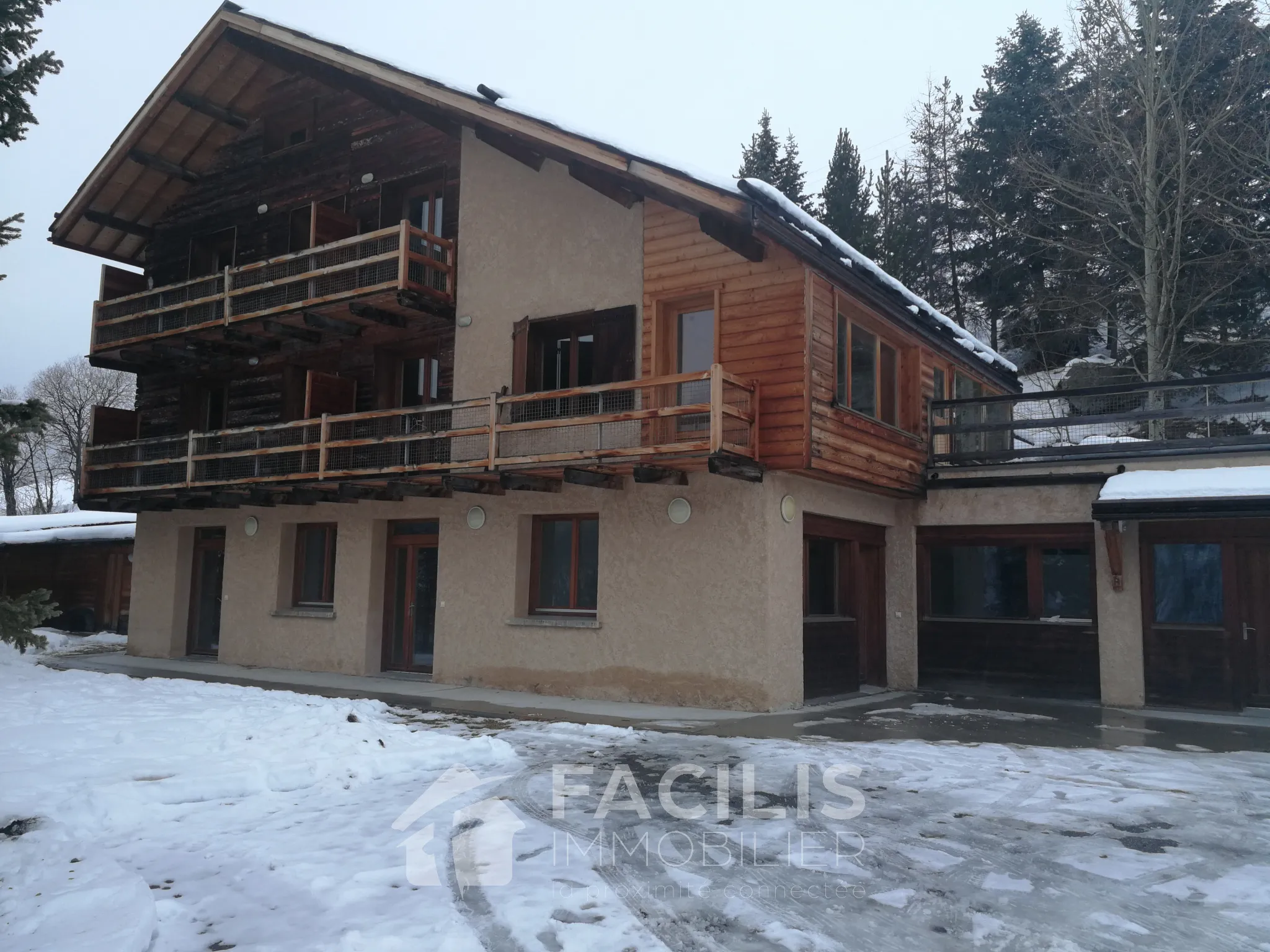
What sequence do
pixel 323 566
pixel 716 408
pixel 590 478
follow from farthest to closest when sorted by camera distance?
pixel 323 566 < pixel 590 478 < pixel 716 408

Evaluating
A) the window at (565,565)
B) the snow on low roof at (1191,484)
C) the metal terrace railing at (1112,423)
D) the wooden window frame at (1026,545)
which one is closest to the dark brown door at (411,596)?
Result: the window at (565,565)

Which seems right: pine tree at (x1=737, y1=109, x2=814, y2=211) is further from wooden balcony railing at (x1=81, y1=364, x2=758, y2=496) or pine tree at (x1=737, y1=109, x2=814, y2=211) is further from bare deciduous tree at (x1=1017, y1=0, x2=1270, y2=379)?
wooden balcony railing at (x1=81, y1=364, x2=758, y2=496)

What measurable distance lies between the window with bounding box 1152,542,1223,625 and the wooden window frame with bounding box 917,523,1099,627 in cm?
87

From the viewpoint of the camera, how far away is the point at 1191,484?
12672 mm

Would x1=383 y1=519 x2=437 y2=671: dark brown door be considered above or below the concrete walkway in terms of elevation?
above

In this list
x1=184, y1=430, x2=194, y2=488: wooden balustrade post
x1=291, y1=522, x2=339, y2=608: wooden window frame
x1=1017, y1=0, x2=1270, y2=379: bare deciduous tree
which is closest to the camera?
x1=184, y1=430, x2=194, y2=488: wooden balustrade post

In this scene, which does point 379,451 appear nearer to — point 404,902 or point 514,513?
point 514,513

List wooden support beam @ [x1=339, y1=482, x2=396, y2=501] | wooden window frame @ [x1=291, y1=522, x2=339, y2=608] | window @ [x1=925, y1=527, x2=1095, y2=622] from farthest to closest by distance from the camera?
wooden window frame @ [x1=291, y1=522, x2=339, y2=608]
wooden support beam @ [x1=339, y1=482, x2=396, y2=501]
window @ [x1=925, y1=527, x2=1095, y2=622]

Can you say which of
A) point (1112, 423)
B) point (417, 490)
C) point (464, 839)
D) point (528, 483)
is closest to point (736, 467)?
point (528, 483)

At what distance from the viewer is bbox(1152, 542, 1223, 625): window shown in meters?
13.2

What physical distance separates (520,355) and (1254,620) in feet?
36.0

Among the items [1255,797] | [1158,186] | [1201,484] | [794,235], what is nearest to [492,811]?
[1255,797]

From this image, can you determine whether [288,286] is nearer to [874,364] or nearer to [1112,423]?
[874,364]

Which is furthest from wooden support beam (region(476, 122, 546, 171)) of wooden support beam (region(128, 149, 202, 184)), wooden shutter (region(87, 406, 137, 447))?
wooden shutter (region(87, 406, 137, 447))
